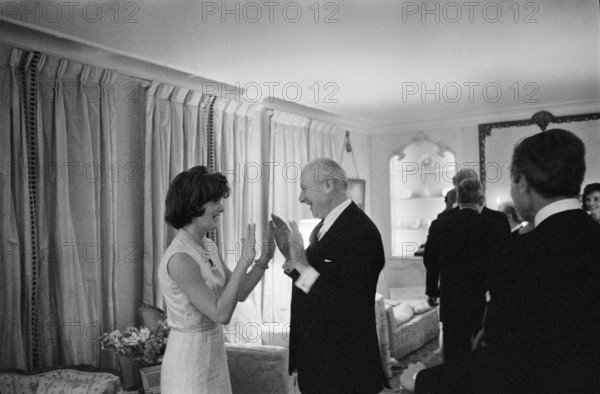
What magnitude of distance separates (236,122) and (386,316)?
2322mm

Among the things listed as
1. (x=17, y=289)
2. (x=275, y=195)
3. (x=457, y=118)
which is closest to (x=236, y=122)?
(x=275, y=195)

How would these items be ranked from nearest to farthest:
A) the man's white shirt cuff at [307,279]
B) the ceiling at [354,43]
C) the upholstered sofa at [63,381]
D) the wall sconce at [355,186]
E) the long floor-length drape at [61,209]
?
1. the man's white shirt cuff at [307,279]
2. the upholstered sofa at [63,381]
3. the ceiling at [354,43]
4. the long floor-length drape at [61,209]
5. the wall sconce at [355,186]

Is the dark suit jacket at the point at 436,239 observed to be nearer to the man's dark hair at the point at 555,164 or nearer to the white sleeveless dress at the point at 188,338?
the white sleeveless dress at the point at 188,338

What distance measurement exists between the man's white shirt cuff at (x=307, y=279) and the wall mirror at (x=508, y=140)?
5.10m

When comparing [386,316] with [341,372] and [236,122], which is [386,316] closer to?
[236,122]

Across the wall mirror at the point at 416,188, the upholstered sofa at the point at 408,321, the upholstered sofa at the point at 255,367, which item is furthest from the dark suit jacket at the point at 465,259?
the wall mirror at the point at 416,188

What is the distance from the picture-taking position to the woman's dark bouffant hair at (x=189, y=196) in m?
2.12

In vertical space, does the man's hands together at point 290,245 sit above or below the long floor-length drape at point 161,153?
below

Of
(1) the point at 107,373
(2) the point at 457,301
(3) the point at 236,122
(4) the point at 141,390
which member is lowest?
(4) the point at 141,390

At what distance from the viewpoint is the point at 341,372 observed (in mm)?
2217

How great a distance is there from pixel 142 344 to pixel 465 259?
2.06 metres

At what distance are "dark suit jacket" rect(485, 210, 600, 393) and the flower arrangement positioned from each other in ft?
7.61

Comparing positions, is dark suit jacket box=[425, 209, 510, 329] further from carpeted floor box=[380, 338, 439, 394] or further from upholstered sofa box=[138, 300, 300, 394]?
carpeted floor box=[380, 338, 439, 394]

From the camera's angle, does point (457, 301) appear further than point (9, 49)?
Yes
